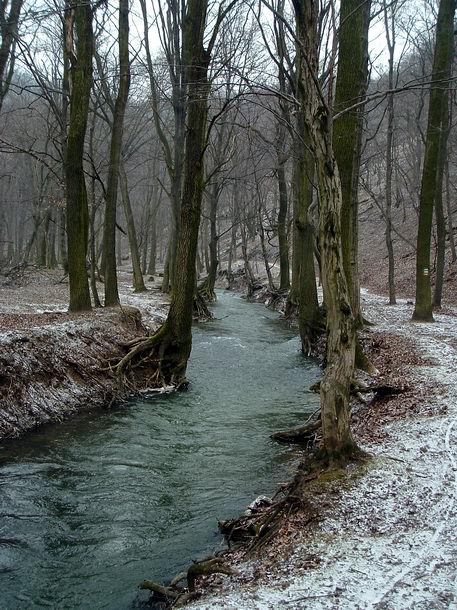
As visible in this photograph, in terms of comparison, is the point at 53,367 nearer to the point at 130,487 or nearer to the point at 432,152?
the point at 130,487

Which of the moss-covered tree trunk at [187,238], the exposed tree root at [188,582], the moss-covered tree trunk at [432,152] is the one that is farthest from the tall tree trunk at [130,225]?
the exposed tree root at [188,582]

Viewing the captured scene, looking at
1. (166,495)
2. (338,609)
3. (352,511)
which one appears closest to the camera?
(338,609)

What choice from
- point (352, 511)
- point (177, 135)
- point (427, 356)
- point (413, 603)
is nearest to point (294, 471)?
point (352, 511)

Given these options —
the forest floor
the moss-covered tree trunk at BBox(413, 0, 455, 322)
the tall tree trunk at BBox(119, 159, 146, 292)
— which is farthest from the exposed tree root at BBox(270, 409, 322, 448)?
the tall tree trunk at BBox(119, 159, 146, 292)

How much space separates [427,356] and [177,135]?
1294 centimetres

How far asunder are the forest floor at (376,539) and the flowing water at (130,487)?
1.03m

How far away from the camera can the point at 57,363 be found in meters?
9.23

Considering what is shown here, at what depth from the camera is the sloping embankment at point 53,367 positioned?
8.02 m

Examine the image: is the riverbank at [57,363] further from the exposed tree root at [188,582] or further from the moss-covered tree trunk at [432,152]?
the moss-covered tree trunk at [432,152]

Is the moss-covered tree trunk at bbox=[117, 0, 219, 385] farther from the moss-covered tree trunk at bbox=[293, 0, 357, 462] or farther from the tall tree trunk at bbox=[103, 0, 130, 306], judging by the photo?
the moss-covered tree trunk at bbox=[293, 0, 357, 462]

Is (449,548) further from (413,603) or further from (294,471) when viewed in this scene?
(294,471)

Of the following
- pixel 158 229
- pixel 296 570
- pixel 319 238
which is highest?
pixel 158 229

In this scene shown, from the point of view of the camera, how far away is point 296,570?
12.5 feet

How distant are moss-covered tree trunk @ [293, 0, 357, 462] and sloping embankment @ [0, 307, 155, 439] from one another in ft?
15.8
